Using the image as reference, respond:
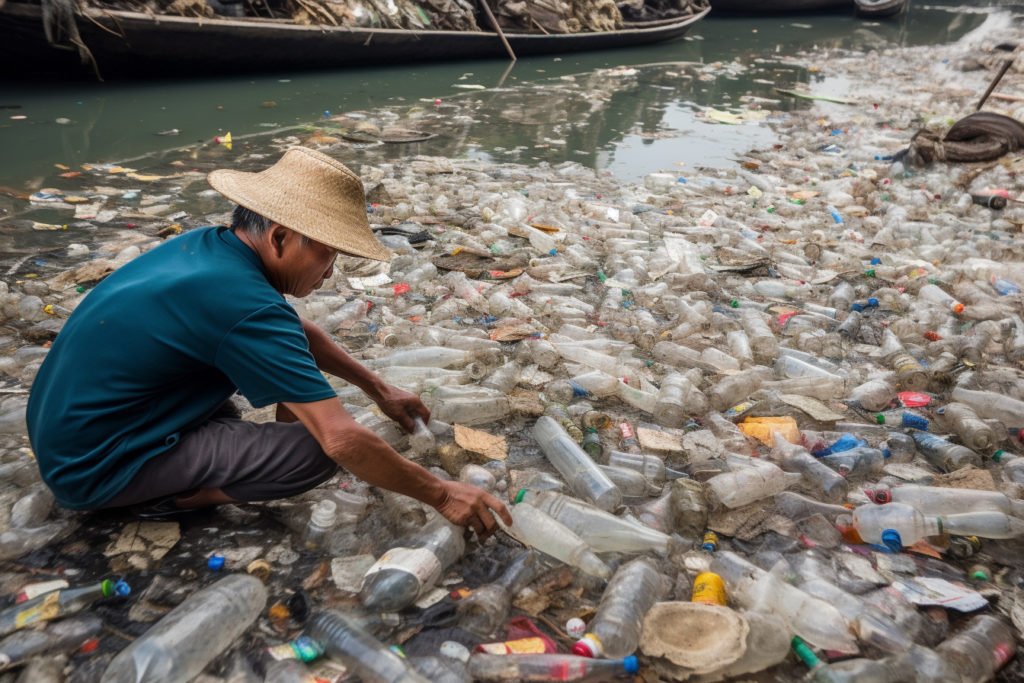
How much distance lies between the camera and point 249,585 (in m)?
1.84

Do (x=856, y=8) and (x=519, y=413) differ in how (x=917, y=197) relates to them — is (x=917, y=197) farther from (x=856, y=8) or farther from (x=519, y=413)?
(x=856, y=8)

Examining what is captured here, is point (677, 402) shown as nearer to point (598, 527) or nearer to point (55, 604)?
point (598, 527)

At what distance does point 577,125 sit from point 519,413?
6568 mm

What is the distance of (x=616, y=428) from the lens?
278cm

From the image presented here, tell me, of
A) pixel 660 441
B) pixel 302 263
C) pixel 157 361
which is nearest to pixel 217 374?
pixel 157 361

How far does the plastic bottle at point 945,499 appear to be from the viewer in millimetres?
2254

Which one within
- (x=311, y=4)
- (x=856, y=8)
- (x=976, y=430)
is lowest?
(x=976, y=430)

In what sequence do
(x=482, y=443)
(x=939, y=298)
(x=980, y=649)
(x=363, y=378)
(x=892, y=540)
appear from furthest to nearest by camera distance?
(x=939, y=298)
(x=482, y=443)
(x=363, y=378)
(x=892, y=540)
(x=980, y=649)

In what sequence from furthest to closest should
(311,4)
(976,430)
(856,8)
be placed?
(856,8)
(311,4)
(976,430)

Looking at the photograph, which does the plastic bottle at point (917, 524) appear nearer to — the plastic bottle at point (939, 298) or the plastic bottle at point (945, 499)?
the plastic bottle at point (945, 499)

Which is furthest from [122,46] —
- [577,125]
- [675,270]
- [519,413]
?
[519,413]

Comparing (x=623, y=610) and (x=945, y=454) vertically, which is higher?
(x=945, y=454)

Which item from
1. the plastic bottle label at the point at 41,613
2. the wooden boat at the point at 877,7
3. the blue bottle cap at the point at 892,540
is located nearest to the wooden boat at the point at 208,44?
the plastic bottle label at the point at 41,613

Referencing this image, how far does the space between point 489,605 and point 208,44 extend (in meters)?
9.18
